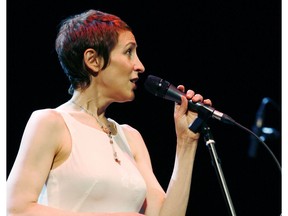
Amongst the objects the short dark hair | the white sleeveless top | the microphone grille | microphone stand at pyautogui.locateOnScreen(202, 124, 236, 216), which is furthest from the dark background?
microphone stand at pyautogui.locateOnScreen(202, 124, 236, 216)

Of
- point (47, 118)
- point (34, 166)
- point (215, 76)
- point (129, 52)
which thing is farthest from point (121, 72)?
point (215, 76)

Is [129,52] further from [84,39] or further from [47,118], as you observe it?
[47,118]

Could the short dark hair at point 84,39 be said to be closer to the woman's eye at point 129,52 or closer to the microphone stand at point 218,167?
the woman's eye at point 129,52

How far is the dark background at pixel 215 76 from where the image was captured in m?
3.74

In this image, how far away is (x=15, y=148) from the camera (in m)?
3.03

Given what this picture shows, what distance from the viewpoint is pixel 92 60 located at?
7.21 feet

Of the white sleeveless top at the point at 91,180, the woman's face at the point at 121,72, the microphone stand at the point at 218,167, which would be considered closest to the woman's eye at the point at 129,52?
the woman's face at the point at 121,72

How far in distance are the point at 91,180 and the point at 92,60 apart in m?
0.52

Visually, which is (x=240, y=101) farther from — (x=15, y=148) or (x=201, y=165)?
(x=15, y=148)

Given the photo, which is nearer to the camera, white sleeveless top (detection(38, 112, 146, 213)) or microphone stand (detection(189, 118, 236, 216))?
microphone stand (detection(189, 118, 236, 216))

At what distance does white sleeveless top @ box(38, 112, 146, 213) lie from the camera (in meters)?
1.96

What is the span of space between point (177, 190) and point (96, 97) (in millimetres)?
519

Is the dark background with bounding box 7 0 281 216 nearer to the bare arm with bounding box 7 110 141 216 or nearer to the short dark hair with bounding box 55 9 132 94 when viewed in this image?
the short dark hair with bounding box 55 9 132 94

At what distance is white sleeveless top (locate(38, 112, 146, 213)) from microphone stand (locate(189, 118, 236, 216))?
34 cm
